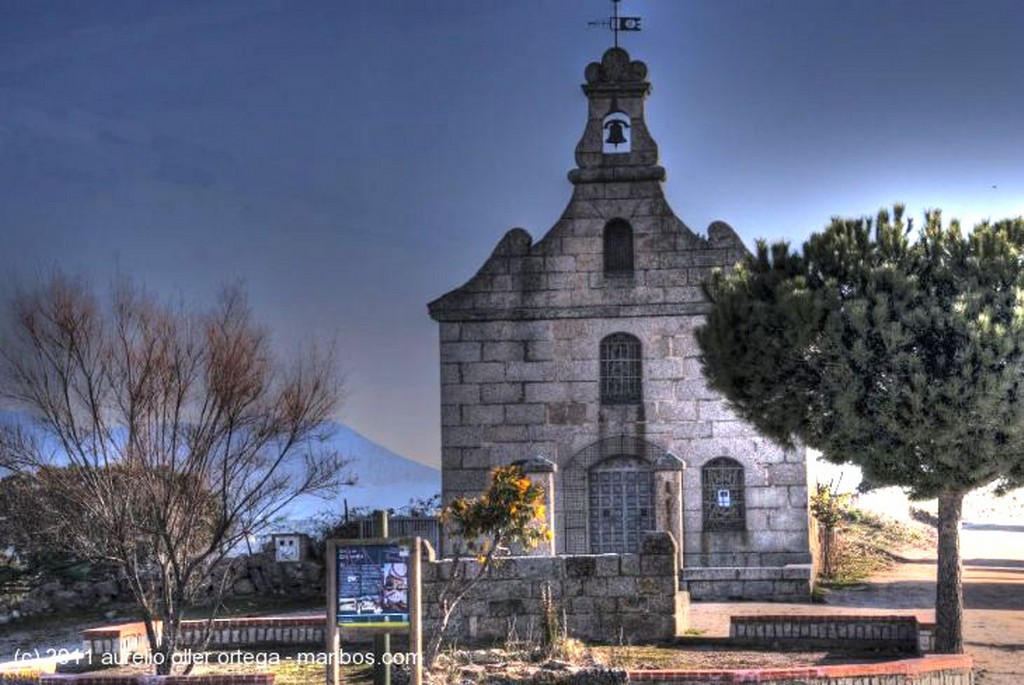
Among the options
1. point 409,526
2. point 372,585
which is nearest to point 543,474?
point 409,526

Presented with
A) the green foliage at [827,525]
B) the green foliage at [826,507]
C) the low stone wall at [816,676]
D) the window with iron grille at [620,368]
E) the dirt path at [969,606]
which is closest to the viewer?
the low stone wall at [816,676]

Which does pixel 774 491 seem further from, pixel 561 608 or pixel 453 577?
pixel 453 577

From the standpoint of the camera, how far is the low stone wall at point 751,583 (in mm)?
25734

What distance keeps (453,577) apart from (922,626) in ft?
19.9

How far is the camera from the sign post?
48.9 feet

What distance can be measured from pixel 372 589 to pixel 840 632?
22.4ft

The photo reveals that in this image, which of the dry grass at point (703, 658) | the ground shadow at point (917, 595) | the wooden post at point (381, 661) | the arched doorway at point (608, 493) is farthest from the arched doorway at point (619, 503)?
the wooden post at point (381, 661)

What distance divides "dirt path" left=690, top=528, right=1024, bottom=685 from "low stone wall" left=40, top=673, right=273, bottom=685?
23.2 ft

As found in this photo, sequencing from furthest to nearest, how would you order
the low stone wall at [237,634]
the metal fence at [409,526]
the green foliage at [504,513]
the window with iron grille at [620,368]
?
the metal fence at [409,526] < the window with iron grille at [620,368] < the low stone wall at [237,634] < the green foliage at [504,513]

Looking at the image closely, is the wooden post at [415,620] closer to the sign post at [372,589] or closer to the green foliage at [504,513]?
the sign post at [372,589]

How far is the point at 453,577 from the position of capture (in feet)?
55.7

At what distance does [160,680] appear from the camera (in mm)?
15375

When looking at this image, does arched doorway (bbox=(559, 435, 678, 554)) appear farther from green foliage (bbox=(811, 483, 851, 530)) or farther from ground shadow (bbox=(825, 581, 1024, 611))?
green foliage (bbox=(811, 483, 851, 530))

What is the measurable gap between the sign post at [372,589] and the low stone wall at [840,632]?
585cm
